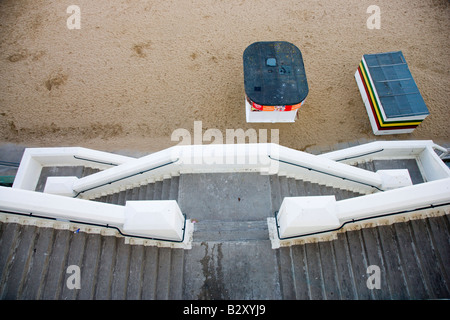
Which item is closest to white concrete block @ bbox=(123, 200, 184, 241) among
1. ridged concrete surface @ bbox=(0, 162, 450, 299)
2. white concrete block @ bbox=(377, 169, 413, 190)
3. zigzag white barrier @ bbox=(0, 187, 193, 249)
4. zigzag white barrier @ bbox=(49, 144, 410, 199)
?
zigzag white barrier @ bbox=(0, 187, 193, 249)

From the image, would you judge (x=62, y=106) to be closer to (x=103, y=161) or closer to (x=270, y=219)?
(x=103, y=161)

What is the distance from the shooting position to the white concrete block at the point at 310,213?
4742 millimetres

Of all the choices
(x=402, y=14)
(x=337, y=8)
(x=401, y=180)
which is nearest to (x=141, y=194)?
(x=401, y=180)

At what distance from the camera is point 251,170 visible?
638 cm

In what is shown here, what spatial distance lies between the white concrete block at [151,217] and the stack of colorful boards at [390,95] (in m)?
6.91

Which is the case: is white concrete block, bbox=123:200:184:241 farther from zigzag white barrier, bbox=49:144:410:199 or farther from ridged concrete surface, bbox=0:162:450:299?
zigzag white barrier, bbox=49:144:410:199

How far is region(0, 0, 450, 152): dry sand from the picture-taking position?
9305 millimetres

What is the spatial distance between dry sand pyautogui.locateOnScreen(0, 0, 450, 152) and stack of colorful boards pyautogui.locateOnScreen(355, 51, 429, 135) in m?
0.43

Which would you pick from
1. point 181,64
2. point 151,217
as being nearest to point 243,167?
point 151,217

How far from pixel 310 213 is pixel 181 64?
26.3 feet

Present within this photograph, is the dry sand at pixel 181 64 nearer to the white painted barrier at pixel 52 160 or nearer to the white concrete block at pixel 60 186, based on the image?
the white painted barrier at pixel 52 160

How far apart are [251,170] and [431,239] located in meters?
3.58

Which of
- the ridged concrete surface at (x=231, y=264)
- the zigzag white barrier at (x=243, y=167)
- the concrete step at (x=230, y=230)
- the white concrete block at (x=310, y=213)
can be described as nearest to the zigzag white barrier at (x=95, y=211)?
the ridged concrete surface at (x=231, y=264)
